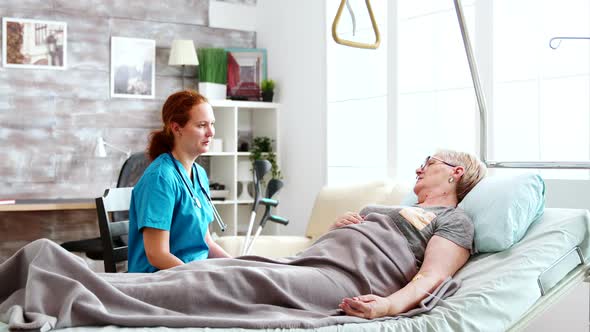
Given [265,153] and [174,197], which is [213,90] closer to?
[265,153]

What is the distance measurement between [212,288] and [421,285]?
2.03ft

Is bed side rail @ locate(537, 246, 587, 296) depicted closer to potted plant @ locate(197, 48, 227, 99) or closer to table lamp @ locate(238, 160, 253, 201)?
table lamp @ locate(238, 160, 253, 201)

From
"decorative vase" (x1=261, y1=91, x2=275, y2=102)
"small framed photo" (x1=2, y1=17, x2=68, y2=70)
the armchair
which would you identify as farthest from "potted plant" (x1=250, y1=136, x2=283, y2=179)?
"small framed photo" (x1=2, y1=17, x2=68, y2=70)

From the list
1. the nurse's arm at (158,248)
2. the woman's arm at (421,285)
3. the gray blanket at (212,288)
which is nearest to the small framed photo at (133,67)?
the nurse's arm at (158,248)

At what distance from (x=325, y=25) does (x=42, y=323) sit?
11.2ft

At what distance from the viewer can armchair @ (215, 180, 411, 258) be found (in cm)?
358

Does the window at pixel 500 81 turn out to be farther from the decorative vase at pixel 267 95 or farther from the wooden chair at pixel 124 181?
the wooden chair at pixel 124 181

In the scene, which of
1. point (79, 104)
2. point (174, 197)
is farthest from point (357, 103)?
point (174, 197)

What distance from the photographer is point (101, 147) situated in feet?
16.0

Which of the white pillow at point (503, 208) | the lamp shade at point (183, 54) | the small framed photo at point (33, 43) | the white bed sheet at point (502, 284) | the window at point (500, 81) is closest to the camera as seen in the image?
the white bed sheet at point (502, 284)

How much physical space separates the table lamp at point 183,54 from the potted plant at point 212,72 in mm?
151

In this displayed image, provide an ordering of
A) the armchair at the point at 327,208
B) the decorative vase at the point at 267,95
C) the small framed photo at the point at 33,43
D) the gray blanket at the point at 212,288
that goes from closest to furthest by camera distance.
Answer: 1. the gray blanket at the point at 212,288
2. the armchair at the point at 327,208
3. the small framed photo at the point at 33,43
4. the decorative vase at the point at 267,95

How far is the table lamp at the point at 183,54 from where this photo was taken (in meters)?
5.02

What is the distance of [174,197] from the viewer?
8.32 feet
